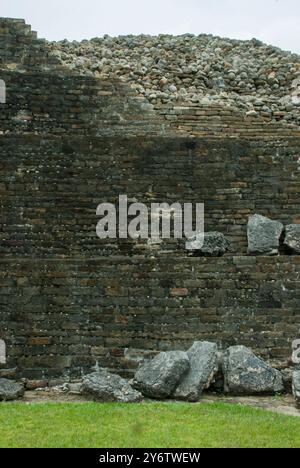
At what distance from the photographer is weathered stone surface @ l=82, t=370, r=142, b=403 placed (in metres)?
7.33

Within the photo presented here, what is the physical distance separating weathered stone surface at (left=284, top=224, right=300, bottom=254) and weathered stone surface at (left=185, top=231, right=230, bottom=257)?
0.84 m

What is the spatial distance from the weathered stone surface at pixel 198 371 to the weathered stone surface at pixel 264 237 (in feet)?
7.82

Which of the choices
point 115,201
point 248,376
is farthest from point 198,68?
point 248,376

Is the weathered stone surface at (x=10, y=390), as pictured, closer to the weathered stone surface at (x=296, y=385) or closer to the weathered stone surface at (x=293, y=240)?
the weathered stone surface at (x=296, y=385)

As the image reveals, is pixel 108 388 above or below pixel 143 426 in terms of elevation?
above

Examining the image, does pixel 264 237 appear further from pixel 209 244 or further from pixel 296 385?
pixel 296 385

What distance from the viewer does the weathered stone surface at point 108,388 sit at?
7.33 m

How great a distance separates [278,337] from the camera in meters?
8.63

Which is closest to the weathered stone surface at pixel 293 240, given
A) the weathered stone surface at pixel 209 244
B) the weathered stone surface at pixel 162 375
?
the weathered stone surface at pixel 209 244

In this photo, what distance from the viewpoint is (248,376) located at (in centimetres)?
783

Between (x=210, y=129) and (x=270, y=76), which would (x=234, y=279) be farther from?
(x=270, y=76)

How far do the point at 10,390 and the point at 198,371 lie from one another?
78.0 inches

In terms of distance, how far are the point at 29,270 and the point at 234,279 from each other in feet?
8.08

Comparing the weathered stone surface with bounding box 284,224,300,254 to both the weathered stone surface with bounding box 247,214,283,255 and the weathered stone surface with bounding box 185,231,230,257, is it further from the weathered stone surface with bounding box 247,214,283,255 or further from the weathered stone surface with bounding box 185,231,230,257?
the weathered stone surface with bounding box 185,231,230,257
